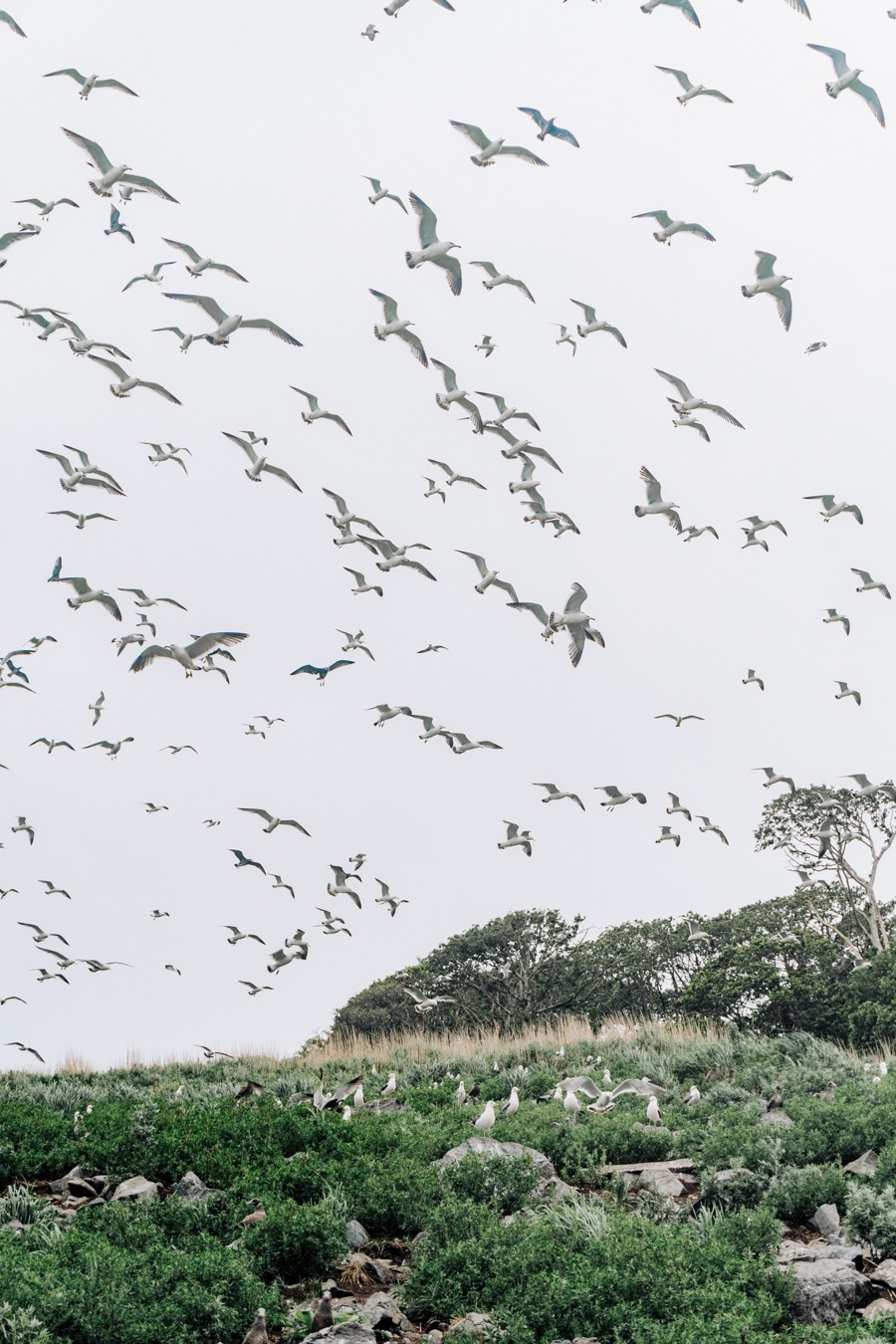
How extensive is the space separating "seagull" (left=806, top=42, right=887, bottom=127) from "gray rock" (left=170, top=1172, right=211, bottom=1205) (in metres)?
13.5

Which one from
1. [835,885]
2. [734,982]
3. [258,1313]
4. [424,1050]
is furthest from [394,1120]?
[835,885]

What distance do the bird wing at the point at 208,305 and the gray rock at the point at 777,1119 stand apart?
12444 millimetres

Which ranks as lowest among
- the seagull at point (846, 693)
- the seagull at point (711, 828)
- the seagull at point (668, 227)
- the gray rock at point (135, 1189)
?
the gray rock at point (135, 1189)

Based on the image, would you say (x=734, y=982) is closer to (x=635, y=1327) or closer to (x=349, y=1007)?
(x=349, y=1007)

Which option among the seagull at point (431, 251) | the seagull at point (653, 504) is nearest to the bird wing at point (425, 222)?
the seagull at point (431, 251)

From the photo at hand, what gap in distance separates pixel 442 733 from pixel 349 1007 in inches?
1103

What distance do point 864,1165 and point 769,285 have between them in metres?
11.7

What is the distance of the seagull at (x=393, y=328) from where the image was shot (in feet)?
53.3

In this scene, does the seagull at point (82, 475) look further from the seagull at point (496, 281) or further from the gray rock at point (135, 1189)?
the gray rock at point (135, 1189)

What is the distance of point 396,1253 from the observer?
355 inches

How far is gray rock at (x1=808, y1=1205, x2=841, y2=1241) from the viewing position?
31.0 feet

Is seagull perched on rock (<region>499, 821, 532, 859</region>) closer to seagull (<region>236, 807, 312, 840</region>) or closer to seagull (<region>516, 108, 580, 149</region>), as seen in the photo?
seagull (<region>236, 807, 312, 840</region>)

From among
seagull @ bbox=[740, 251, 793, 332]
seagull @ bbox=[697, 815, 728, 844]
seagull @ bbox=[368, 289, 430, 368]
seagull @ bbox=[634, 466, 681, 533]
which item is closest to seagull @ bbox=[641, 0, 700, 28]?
seagull @ bbox=[740, 251, 793, 332]

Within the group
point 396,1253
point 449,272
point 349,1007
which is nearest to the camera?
point 396,1253
